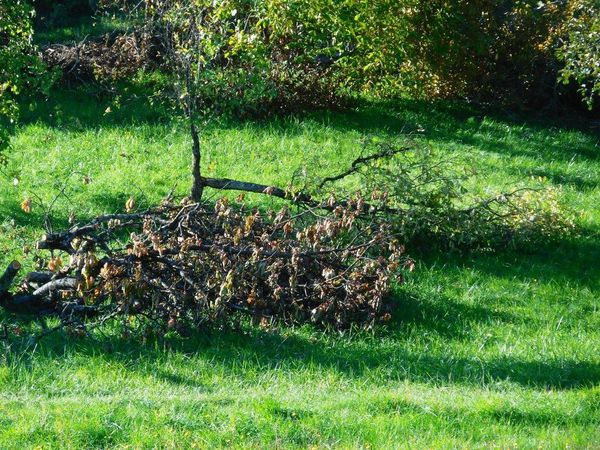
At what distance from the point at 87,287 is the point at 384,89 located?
9.45 metres

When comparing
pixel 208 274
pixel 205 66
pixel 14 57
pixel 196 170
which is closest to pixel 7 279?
pixel 208 274

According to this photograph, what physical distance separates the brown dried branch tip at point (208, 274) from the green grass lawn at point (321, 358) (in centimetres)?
29

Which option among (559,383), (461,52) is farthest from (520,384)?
(461,52)

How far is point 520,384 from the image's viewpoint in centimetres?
814

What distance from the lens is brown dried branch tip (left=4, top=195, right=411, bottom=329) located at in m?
8.68

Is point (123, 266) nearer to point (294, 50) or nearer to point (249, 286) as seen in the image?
point (249, 286)

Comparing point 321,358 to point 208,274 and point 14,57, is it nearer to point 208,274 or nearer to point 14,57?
point 208,274

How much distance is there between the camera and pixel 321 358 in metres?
8.53

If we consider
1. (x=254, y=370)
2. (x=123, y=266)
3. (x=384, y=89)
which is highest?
(x=384, y=89)

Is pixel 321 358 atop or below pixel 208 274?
below

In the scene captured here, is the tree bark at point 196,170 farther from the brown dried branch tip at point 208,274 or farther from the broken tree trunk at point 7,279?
the broken tree trunk at point 7,279

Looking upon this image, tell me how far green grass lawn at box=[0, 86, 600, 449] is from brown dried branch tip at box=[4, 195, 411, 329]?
0.95ft

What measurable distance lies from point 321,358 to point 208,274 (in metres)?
1.35

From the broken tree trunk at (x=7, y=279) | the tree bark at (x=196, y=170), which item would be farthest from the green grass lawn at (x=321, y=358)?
the tree bark at (x=196, y=170)
